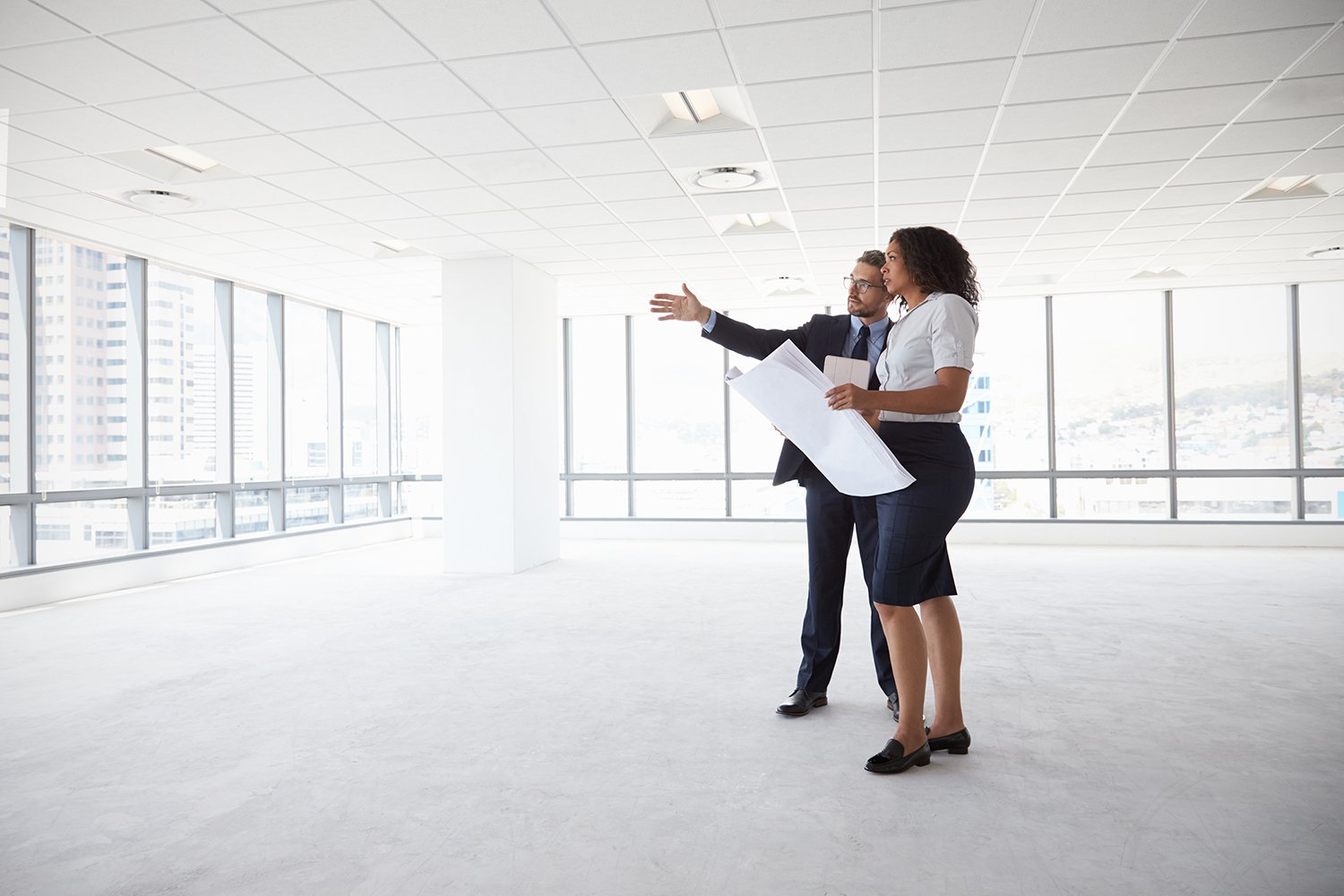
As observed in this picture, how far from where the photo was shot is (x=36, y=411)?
6.34 m

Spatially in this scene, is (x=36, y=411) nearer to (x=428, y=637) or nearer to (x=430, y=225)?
(x=430, y=225)

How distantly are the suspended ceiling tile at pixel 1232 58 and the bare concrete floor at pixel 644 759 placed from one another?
111 inches

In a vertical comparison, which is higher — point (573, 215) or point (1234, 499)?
point (573, 215)

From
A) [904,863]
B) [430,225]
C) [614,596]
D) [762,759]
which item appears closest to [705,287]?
[430,225]

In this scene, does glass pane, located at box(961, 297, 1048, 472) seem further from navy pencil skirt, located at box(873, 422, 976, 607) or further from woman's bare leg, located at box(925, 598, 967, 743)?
navy pencil skirt, located at box(873, 422, 976, 607)

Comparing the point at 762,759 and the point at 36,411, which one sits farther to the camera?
the point at 36,411

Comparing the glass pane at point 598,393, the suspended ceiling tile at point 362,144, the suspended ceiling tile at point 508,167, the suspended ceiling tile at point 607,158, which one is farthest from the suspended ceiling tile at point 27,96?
the glass pane at point 598,393

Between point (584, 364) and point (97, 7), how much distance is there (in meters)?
8.11

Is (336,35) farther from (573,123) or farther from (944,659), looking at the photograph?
(944,659)

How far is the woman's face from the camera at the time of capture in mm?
2561

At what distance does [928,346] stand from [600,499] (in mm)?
8874

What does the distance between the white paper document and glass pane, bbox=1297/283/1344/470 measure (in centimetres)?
953

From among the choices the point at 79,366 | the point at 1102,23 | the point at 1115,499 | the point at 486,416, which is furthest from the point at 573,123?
the point at 1115,499

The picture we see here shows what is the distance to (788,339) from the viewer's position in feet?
9.65
